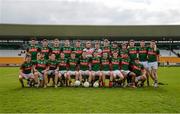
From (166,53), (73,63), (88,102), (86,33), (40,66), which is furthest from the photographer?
(166,53)

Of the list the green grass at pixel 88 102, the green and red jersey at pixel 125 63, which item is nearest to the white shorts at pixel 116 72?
the green and red jersey at pixel 125 63

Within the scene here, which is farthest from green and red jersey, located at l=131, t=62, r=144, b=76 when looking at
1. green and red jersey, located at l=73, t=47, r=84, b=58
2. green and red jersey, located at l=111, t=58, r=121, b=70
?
green and red jersey, located at l=73, t=47, r=84, b=58

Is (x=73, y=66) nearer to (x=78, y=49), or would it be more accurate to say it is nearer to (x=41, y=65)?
(x=78, y=49)

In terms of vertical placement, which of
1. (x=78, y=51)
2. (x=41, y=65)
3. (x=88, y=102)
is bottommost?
(x=88, y=102)

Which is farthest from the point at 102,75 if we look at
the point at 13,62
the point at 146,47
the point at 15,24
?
the point at 15,24

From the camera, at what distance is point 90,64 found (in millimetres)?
14047

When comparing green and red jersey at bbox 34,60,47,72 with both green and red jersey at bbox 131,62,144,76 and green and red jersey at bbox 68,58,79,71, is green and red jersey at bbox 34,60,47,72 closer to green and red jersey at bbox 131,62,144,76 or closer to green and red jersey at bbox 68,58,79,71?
green and red jersey at bbox 68,58,79,71

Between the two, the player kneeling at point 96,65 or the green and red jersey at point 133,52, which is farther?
the green and red jersey at point 133,52

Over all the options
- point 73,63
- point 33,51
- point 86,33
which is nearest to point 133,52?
point 73,63

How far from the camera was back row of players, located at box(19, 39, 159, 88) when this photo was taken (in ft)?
45.3

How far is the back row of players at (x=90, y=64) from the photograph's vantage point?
45.3ft

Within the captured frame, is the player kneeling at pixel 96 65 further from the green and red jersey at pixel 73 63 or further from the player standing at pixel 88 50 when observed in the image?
the green and red jersey at pixel 73 63

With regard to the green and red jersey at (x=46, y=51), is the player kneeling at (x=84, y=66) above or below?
below

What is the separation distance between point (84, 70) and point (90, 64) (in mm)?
333
